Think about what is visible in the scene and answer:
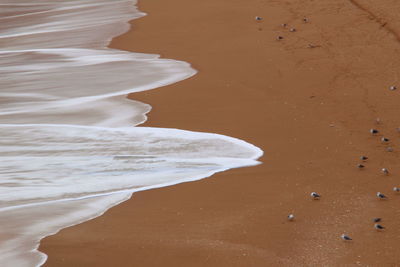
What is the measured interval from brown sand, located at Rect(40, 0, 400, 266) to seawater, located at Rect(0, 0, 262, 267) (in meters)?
0.26

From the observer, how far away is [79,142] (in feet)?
30.0

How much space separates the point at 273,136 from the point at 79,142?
7.04 feet

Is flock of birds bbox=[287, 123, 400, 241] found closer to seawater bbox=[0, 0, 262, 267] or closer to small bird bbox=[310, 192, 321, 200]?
small bird bbox=[310, 192, 321, 200]

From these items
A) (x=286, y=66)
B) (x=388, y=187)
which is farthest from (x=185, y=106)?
(x=388, y=187)

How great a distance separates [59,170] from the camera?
26.7ft

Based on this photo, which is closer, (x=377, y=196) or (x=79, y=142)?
(x=377, y=196)

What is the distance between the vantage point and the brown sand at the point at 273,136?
5.96m

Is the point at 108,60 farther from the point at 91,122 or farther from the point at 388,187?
the point at 388,187

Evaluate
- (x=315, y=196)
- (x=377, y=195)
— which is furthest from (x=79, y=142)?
(x=377, y=195)

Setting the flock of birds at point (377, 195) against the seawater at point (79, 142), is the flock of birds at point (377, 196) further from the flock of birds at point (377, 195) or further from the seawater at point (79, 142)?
the seawater at point (79, 142)

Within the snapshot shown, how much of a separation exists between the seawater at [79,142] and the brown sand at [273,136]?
10.3 inches

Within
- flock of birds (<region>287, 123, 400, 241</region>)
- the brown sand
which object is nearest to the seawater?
the brown sand

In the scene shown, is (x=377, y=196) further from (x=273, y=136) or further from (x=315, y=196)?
(x=273, y=136)

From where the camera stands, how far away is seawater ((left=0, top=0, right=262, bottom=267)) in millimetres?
7031
